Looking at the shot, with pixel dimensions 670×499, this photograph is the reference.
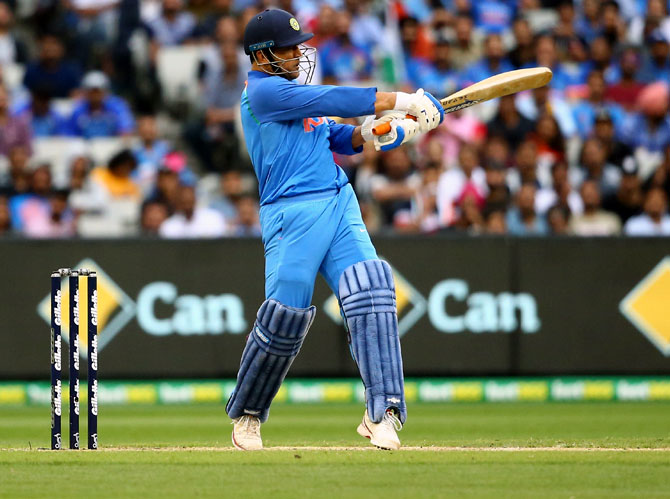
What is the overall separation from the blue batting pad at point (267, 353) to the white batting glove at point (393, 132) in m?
0.87

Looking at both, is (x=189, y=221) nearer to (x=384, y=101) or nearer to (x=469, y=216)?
(x=469, y=216)

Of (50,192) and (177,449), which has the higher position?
(50,192)

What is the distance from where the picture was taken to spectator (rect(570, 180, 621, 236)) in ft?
37.3

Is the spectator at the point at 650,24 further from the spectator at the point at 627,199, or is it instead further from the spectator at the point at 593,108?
the spectator at the point at 627,199

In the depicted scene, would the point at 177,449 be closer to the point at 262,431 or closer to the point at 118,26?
the point at 262,431

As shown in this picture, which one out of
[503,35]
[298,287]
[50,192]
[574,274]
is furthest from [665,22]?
[298,287]

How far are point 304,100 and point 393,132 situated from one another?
50 centimetres

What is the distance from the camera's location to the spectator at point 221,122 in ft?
40.1

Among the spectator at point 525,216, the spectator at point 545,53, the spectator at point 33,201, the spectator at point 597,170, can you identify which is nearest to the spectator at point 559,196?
the spectator at point 525,216

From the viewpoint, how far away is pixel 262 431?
8.16 metres

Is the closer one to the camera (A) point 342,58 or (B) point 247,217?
(B) point 247,217

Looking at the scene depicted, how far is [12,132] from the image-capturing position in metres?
12.0

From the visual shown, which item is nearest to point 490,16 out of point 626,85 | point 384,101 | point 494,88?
point 626,85

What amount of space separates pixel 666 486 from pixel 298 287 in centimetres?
192
